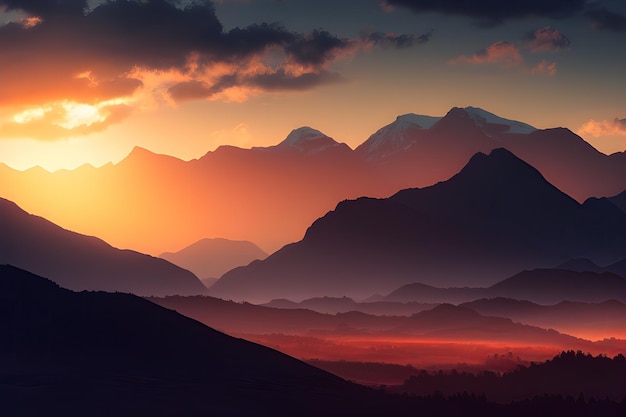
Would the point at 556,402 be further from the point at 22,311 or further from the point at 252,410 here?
the point at 22,311

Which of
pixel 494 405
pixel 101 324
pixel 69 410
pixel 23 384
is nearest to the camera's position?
pixel 69 410

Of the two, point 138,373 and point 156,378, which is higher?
point 138,373

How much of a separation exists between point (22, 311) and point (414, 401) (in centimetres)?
7556

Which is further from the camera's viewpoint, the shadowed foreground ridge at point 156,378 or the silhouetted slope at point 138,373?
the shadowed foreground ridge at point 156,378

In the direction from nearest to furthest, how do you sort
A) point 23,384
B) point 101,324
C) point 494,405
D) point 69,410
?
point 69,410 → point 23,384 → point 494,405 → point 101,324

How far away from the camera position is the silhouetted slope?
158 metres

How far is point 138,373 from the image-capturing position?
176 m

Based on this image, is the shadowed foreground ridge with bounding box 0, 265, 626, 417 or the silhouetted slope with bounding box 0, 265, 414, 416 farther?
→ the shadowed foreground ridge with bounding box 0, 265, 626, 417

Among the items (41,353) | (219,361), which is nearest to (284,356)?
(219,361)

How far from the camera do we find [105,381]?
169 metres

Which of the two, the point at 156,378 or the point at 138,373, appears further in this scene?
the point at 138,373

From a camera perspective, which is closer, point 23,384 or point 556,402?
point 23,384

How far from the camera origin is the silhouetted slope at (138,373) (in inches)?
6225

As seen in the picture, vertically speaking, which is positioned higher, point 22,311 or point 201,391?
point 22,311
